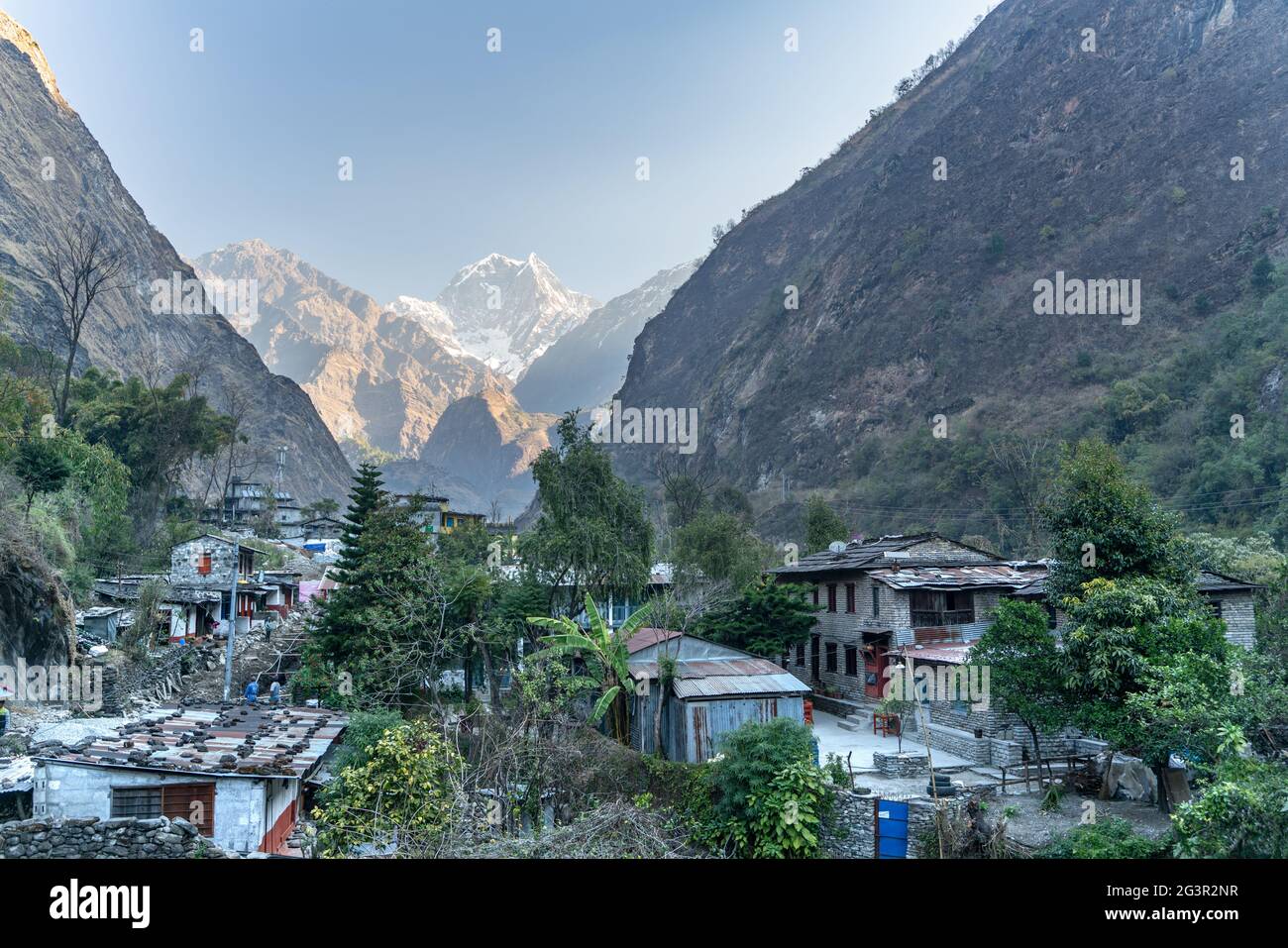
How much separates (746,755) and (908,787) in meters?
3.93

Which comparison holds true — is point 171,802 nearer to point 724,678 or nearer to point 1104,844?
point 724,678

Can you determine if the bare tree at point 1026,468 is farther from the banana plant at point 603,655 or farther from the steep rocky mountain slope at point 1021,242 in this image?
the banana plant at point 603,655

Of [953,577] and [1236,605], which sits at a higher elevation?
[953,577]

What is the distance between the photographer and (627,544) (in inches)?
955

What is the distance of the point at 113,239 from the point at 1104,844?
95.4 metres

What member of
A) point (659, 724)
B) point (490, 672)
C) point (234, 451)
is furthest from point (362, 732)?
point (234, 451)

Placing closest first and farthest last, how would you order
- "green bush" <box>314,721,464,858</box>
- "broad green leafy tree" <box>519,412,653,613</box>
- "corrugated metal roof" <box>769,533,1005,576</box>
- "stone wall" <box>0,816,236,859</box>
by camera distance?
"stone wall" <box>0,816,236,859</box>, "green bush" <box>314,721,464,858</box>, "broad green leafy tree" <box>519,412,653,613</box>, "corrugated metal roof" <box>769,533,1005,576</box>

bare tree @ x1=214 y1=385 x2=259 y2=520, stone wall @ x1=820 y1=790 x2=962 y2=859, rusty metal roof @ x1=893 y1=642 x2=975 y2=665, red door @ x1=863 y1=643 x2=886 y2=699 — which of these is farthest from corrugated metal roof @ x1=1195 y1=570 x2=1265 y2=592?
bare tree @ x1=214 y1=385 x2=259 y2=520

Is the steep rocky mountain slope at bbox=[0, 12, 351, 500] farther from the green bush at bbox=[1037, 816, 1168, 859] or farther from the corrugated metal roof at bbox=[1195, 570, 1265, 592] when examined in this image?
the green bush at bbox=[1037, 816, 1168, 859]

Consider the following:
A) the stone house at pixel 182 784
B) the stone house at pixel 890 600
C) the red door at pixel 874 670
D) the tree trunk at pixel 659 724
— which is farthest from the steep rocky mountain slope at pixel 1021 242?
the stone house at pixel 182 784

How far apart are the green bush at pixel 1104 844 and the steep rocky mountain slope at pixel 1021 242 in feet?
144

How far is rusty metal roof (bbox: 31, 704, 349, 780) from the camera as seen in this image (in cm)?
1220

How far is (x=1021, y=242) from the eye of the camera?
7481 centimetres

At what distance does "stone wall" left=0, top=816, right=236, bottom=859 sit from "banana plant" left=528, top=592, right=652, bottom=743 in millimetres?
8198
